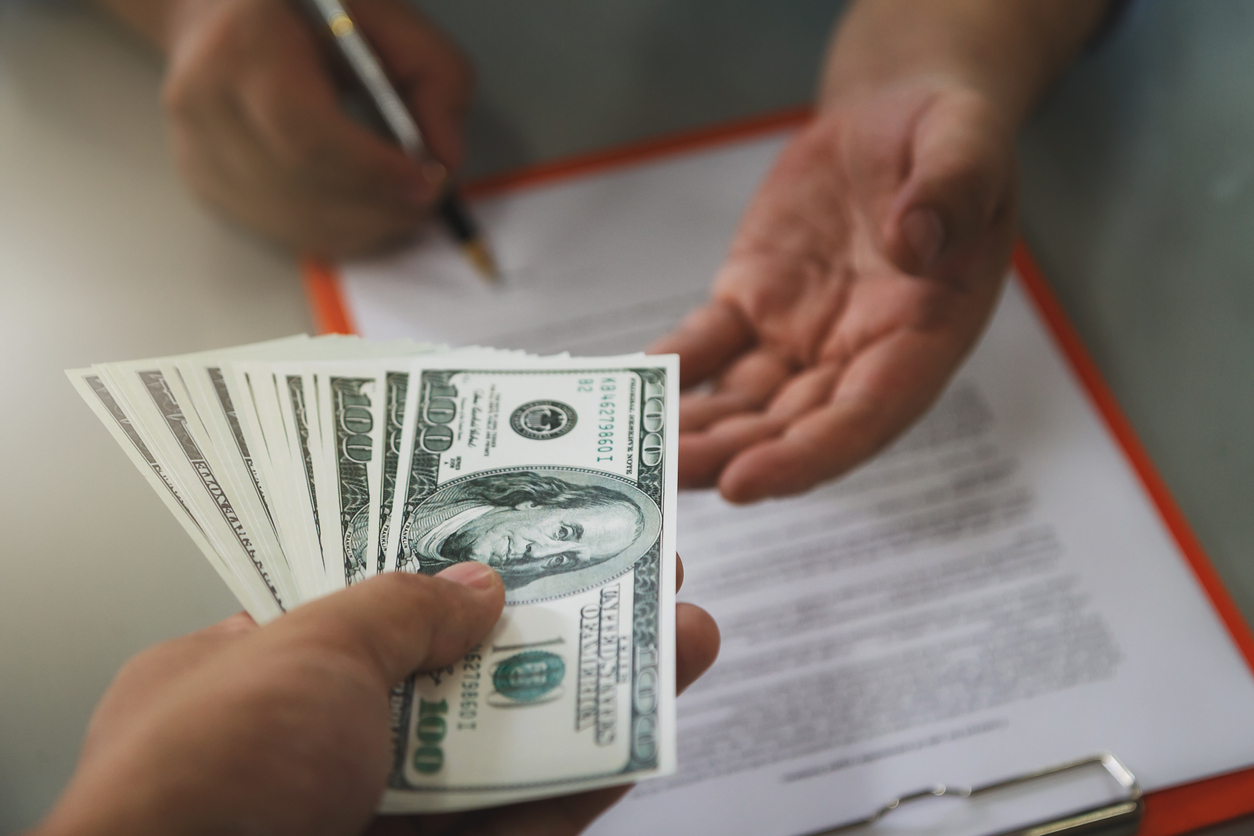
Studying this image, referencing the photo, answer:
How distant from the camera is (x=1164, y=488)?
0.61 metres

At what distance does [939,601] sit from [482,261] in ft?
1.41

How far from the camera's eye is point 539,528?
417mm

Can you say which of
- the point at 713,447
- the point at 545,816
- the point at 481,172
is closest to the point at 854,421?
the point at 713,447

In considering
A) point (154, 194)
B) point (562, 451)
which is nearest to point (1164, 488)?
point (562, 451)

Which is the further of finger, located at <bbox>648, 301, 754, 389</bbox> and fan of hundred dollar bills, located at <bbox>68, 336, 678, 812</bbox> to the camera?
finger, located at <bbox>648, 301, 754, 389</bbox>

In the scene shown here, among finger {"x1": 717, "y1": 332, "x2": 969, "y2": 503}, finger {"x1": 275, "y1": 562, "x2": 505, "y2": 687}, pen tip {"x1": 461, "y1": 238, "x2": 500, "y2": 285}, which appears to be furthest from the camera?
pen tip {"x1": 461, "y1": 238, "x2": 500, "y2": 285}

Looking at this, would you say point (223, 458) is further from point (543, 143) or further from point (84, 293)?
point (543, 143)

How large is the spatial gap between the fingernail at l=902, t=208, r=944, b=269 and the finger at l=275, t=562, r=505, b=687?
34 centimetres

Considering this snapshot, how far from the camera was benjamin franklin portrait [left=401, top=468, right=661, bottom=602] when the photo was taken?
0.40 m

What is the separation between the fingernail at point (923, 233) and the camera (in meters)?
0.54

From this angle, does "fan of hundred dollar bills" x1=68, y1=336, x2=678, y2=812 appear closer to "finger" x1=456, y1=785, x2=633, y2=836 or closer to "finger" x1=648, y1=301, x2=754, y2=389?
"finger" x1=456, y1=785, x2=633, y2=836

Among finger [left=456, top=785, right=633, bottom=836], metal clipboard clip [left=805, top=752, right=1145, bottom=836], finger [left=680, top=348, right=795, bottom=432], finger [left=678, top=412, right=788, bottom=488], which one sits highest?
finger [left=680, top=348, right=795, bottom=432]

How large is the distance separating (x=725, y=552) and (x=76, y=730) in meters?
0.37

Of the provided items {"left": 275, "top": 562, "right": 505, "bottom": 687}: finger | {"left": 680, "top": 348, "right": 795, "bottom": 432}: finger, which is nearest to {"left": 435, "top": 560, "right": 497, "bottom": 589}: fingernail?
{"left": 275, "top": 562, "right": 505, "bottom": 687}: finger
